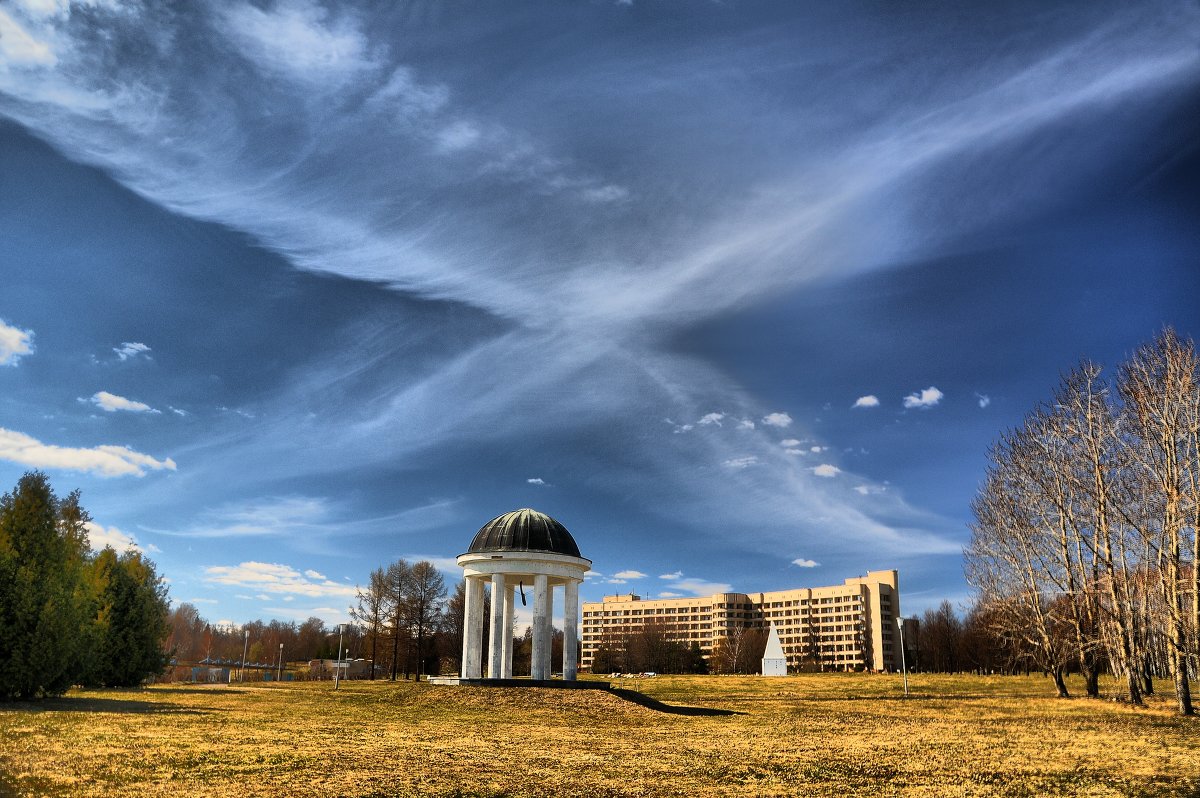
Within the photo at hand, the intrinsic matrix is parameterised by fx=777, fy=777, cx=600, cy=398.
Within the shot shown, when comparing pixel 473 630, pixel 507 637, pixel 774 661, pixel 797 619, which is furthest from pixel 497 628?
pixel 797 619

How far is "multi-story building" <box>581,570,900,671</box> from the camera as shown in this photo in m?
144

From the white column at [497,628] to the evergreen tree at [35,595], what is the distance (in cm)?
1682

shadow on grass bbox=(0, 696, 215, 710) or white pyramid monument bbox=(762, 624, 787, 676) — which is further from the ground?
shadow on grass bbox=(0, 696, 215, 710)

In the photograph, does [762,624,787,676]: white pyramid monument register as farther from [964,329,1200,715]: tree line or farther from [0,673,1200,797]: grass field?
[0,673,1200,797]: grass field

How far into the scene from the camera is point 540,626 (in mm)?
37438

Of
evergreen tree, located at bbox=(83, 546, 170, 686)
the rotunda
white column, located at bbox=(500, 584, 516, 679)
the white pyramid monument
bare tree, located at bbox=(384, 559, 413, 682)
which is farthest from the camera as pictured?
the white pyramid monument

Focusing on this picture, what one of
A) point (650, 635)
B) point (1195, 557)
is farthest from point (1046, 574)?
point (650, 635)

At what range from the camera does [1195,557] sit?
3014 cm

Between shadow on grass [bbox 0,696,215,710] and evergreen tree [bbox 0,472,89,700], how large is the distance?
961 mm

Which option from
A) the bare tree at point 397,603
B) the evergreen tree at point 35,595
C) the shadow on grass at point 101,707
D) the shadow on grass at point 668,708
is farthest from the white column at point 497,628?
the bare tree at point 397,603

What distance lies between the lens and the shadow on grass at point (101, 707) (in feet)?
82.7

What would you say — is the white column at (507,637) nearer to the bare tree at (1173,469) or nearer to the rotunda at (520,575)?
the rotunda at (520,575)

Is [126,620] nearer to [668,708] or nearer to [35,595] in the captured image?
[35,595]

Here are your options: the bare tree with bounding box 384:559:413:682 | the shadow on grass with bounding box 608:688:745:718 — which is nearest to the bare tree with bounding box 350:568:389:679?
the bare tree with bounding box 384:559:413:682
